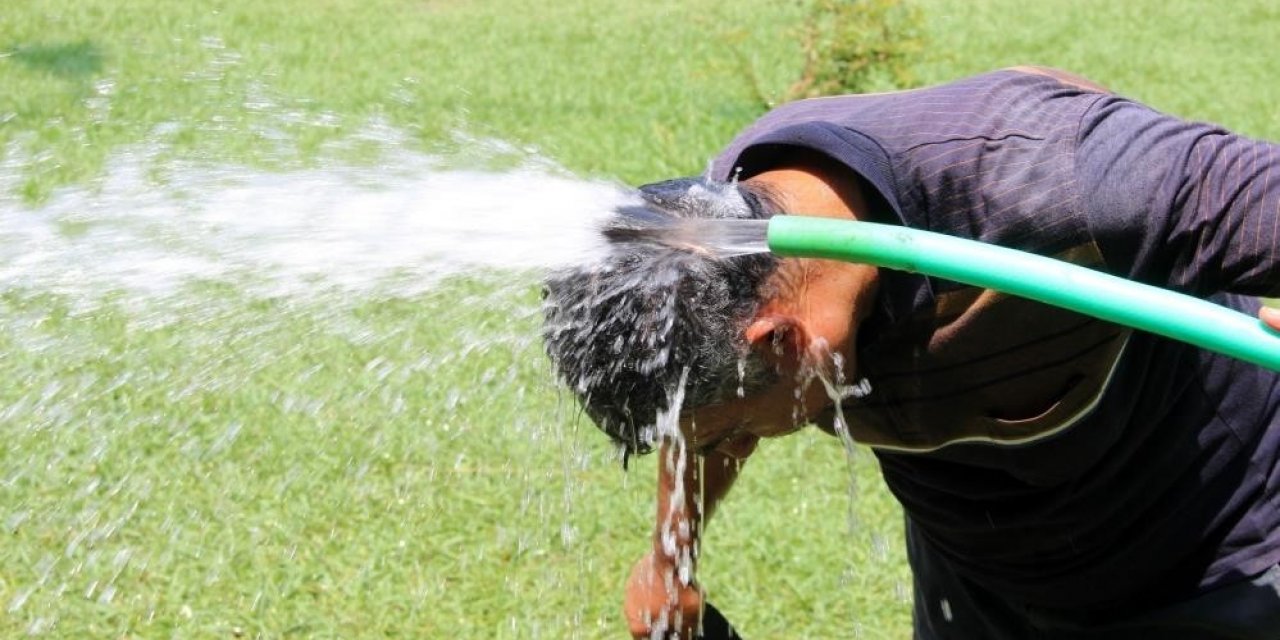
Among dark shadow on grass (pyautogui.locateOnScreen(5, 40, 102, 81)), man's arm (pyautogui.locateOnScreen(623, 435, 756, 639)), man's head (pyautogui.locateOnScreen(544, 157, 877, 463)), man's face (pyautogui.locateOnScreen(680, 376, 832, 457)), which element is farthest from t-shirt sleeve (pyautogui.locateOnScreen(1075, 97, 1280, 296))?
Answer: dark shadow on grass (pyautogui.locateOnScreen(5, 40, 102, 81))

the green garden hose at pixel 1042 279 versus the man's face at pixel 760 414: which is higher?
the green garden hose at pixel 1042 279

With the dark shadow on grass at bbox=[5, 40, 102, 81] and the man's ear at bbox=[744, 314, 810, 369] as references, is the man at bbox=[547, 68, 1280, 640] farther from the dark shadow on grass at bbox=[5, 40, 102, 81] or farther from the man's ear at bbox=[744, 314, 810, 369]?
the dark shadow on grass at bbox=[5, 40, 102, 81]

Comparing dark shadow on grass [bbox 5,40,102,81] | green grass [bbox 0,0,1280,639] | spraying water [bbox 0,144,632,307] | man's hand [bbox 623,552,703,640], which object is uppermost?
spraying water [bbox 0,144,632,307]

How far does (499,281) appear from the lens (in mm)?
2598

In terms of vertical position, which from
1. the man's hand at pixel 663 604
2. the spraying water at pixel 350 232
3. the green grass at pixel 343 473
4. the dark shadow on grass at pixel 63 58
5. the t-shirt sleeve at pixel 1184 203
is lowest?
the dark shadow on grass at pixel 63 58

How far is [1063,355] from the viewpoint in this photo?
245 cm

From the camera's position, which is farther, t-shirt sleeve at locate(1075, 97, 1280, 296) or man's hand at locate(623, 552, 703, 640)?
man's hand at locate(623, 552, 703, 640)

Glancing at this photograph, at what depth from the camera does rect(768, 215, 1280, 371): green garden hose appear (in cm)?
194

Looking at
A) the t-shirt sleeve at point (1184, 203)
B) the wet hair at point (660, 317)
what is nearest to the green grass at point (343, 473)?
the wet hair at point (660, 317)

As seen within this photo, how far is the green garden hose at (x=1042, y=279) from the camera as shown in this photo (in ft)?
6.38

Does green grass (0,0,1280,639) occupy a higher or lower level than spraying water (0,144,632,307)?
lower

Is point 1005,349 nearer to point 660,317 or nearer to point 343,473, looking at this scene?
point 660,317

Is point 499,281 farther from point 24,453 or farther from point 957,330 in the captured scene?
point 24,453

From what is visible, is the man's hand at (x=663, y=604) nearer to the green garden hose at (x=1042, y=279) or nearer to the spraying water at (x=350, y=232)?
the spraying water at (x=350, y=232)
